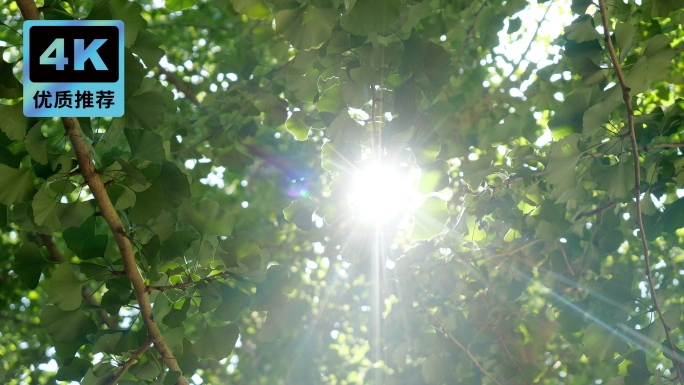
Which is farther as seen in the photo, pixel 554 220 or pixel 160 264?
pixel 554 220

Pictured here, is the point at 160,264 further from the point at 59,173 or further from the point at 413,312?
the point at 413,312

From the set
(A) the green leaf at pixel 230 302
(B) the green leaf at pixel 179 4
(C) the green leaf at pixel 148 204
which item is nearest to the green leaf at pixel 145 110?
(C) the green leaf at pixel 148 204

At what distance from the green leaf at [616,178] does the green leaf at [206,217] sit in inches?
32.4

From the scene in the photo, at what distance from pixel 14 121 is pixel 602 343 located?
4.38 feet

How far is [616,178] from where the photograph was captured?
124 centimetres

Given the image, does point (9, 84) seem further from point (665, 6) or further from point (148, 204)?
point (665, 6)

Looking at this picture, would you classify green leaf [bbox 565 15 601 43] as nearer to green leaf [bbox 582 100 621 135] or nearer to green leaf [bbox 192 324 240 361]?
green leaf [bbox 582 100 621 135]

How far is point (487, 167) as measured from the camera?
4.78 feet

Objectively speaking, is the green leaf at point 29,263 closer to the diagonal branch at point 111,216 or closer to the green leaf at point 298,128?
the diagonal branch at point 111,216

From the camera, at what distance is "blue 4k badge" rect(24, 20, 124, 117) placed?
1020mm

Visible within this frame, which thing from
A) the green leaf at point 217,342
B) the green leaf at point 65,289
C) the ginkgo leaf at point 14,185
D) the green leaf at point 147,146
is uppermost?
the green leaf at point 147,146

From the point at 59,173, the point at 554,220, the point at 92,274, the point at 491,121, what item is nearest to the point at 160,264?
the point at 92,274

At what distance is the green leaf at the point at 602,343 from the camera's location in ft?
4.41

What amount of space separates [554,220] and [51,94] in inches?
48.4
